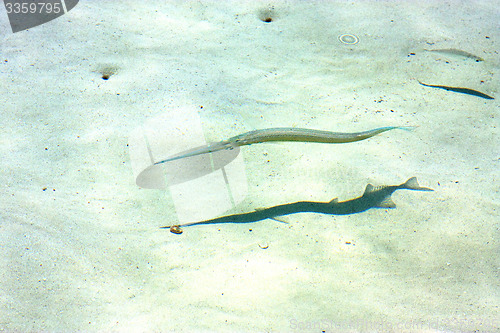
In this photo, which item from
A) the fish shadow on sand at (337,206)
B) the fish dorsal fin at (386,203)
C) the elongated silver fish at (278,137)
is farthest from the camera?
the fish dorsal fin at (386,203)

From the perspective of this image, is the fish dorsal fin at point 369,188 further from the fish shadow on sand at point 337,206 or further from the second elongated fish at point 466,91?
the second elongated fish at point 466,91

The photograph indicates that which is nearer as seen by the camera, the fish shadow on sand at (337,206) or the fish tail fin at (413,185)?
the fish shadow on sand at (337,206)

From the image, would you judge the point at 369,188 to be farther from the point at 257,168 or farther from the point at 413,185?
the point at 257,168

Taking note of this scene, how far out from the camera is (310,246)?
3.01m

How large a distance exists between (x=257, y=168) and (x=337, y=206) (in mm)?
886

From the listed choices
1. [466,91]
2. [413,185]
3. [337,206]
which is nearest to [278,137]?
[337,206]

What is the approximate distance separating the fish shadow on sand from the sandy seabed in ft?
0.25

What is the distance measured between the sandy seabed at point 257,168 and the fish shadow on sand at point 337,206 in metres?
0.08

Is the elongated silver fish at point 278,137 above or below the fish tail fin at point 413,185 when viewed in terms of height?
above
